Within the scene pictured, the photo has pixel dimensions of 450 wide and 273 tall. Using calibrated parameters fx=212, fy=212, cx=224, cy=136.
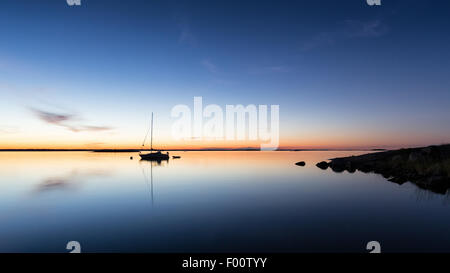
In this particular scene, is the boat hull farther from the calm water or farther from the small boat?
the calm water

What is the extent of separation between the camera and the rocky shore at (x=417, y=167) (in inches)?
763

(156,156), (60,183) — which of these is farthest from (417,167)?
(156,156)

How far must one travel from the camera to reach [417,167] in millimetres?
24203

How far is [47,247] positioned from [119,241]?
3.42 meters

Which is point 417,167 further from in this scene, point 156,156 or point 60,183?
point 156,156

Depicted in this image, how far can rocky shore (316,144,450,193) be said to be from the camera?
19391mm

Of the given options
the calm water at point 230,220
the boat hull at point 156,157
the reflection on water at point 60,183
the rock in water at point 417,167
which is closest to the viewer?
the calm water at point 230,220

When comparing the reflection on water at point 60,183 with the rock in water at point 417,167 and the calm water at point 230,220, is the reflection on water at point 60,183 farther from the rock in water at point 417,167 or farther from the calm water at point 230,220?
the rock in water at point 417,167

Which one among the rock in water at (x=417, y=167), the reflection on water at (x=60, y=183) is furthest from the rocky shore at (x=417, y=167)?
the reflection on water at (x=60, y=183)

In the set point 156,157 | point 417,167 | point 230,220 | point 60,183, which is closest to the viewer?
point 230,220

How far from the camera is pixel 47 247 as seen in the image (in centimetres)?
1017
